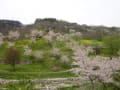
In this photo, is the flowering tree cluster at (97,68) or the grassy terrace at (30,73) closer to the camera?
the flowering tree cluster at (97,68)

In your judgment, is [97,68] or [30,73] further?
[30,73]

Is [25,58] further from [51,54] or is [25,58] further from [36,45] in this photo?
[36,45]

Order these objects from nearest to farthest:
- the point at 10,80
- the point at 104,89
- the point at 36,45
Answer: the point at 104,89 < the point at 10,80 < the point at 36,45

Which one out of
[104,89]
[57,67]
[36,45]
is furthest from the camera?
A: [36,45]

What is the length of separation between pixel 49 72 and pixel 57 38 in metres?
41.8

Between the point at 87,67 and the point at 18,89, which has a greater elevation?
the point at 87,67

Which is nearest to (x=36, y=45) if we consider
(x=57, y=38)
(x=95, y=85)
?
(x=57, y=38)

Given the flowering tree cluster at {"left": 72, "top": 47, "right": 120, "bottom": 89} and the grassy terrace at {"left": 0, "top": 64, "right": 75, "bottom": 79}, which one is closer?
the flowering tree cluster at {"left": 72, "top": 47, "right": 120, "bottom": 89}

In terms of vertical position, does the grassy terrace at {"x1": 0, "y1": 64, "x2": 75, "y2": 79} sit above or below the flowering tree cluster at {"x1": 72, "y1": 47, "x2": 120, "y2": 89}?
below

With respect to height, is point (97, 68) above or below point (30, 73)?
above

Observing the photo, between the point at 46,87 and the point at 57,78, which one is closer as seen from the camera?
the point at 46,87

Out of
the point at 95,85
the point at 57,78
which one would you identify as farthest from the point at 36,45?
the point at 95,85

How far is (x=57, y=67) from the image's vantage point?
80750 millimetres

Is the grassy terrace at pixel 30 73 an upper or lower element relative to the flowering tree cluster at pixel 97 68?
lower
